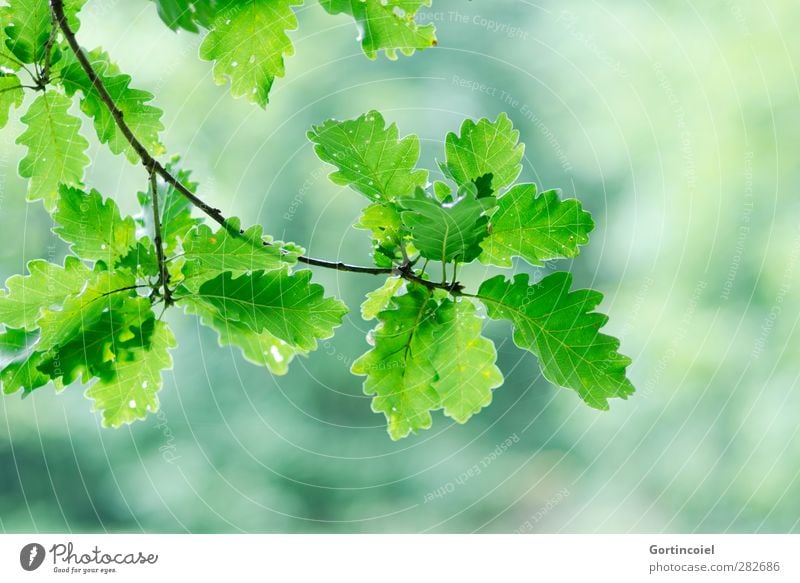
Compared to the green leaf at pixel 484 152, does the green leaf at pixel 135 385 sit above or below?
below

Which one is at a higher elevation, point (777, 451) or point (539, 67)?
point (539, 67)

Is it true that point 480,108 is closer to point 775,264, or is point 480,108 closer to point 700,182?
point 700,182

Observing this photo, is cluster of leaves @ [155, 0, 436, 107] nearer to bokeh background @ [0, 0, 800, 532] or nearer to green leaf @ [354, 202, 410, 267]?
green leaf @ [354, 202, 410, 267]

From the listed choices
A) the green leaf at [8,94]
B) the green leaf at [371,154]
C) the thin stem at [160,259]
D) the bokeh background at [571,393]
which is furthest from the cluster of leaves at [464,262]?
the bokeh background at [571,393]

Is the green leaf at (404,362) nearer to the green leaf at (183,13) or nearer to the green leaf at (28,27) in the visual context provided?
the green leaf at (183,13)

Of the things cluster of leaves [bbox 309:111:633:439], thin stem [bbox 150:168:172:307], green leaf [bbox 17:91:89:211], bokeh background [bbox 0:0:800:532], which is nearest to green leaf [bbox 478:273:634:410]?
cluster of leaves [bbox 309:111:633:439]
